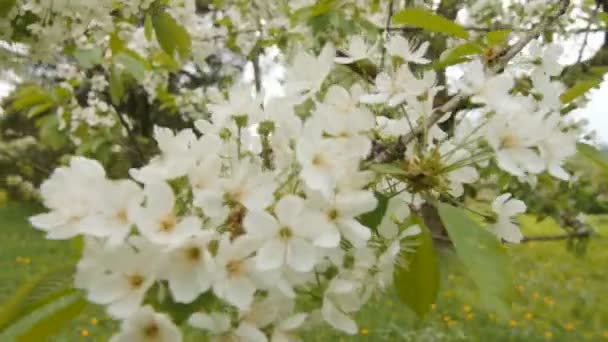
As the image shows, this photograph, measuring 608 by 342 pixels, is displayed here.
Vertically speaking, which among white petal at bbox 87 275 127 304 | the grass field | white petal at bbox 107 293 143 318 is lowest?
the grass field

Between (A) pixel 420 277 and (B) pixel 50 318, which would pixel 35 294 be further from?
(A) pixel 420 277

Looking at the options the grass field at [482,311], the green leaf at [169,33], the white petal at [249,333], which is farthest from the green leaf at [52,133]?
the white petal at [249,333]

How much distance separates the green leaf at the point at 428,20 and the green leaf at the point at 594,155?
0.92 ft

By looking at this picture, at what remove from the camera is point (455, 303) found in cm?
483

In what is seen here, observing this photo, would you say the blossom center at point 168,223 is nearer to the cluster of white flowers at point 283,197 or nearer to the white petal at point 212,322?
the cluster of white flowers at point 283,197

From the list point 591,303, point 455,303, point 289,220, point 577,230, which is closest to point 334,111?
point 289,220

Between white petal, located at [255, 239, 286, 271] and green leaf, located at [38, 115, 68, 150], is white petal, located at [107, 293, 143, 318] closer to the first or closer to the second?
white petal, located at [255, 239, 286, 271]

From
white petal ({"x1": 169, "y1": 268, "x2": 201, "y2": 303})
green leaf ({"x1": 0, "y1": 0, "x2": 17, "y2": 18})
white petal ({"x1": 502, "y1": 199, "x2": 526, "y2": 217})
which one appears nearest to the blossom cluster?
white petal ({"x1": 169, "y1": 268, "x2": 201, "y2": 303})

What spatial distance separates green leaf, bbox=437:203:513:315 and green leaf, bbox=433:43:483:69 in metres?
0.34

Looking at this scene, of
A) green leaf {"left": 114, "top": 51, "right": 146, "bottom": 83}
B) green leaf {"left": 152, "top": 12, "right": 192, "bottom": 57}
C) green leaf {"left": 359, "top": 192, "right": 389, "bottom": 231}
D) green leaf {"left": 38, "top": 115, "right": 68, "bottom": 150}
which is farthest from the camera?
green leaf {"left": 38, "top": 115, "right": 68, "bottom": 150}

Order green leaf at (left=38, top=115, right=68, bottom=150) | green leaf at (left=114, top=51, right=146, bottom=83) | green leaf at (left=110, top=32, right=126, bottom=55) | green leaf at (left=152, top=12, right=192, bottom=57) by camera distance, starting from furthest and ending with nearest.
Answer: green leaf at (left=38, top=115, right=68, bottom=150) → green leaf at (left=114, top=51, right=146, bottom=83) → green leaf at (left=110, top=32, right=126, bottom=55) → green leaf at (left=152, top=12, right=192, bottom=57)

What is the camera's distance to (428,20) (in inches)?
43.0

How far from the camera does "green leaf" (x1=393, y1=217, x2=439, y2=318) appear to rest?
37.2 inches

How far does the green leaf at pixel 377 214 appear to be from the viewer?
0.90 m
